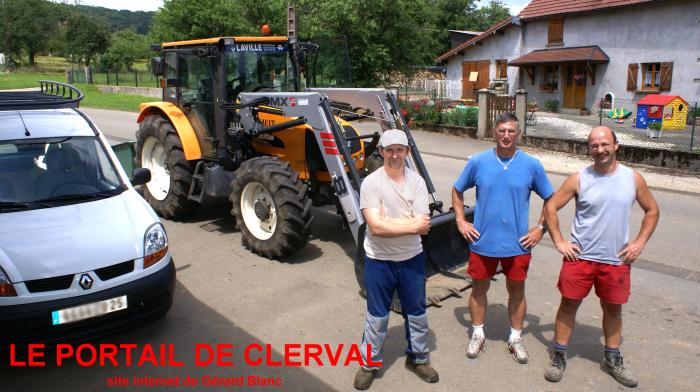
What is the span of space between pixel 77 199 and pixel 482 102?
1320 cm

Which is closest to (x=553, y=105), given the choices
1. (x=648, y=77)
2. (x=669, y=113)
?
(x=648, y=77)

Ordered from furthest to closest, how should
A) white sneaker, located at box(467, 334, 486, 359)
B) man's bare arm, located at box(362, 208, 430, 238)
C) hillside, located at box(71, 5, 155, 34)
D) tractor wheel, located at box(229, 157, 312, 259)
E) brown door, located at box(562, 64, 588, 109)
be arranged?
hillside, located at box(71, 5, 155, 34) → brown door, located at box(562, 64, 588, 109) → tractor wheel, located at box(229, 157, 312, 259) → white sneaker, located at box(467, 334, 486, 359) → man's bare arm, located at box(362, 208, 430, 238)

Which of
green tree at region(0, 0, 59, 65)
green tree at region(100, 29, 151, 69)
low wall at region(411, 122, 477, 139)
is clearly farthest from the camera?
green tree at region(0, 0, 59, 65)

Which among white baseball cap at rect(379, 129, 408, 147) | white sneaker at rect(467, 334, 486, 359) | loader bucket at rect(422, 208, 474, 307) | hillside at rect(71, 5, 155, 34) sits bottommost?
white sneaker at rect(467, 334, 486, 359)

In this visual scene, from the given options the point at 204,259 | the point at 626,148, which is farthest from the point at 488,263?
the point at 626,148

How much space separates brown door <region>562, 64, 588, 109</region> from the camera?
85.9 ft

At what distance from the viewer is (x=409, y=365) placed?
406cm

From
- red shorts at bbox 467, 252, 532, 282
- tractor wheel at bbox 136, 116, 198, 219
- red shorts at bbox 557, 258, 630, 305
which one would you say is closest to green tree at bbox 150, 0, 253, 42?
tractor wheel at bbox 136, 116, 198, 219

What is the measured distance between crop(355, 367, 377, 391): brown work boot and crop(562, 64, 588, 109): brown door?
2538 cm

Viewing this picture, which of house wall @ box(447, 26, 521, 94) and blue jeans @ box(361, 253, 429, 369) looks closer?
blue jeans @ box(361, 253, 429, 369)

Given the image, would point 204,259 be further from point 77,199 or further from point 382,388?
point 382,388

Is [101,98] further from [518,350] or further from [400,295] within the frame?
[518,350]

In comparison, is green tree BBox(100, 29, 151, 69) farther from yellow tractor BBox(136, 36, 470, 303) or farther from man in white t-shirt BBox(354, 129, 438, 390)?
man in white t-shirt BBox(354, 129, 438, 390)

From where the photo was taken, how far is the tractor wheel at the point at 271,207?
5957 mm
